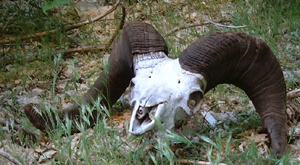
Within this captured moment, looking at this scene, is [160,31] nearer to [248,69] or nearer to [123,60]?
[123,60]

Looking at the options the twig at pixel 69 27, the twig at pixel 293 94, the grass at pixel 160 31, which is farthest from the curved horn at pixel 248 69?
the twig at pixel 69 27

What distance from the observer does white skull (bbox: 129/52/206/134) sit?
325cm

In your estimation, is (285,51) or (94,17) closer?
(285,51)

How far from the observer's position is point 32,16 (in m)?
6.58

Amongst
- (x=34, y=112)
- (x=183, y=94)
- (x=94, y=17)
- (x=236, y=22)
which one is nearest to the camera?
(x=183, y=94)

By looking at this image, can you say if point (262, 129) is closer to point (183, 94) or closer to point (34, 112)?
point (183, 94)

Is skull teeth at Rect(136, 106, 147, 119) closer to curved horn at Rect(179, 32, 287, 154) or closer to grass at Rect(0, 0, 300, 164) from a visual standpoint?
grass at Rect(0, 0, 300, 164)

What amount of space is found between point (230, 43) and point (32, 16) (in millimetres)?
4051

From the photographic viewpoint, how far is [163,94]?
10.8 ft

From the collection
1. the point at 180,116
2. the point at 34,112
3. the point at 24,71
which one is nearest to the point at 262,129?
the point at 180,116

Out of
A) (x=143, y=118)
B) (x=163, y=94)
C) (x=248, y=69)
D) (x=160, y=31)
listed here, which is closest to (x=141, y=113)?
(x=143, y=118)

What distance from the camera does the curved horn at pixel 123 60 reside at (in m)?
3.68

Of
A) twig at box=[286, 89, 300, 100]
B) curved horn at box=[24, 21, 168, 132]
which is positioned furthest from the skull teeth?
twig at box=[286, 89, 300, 100]

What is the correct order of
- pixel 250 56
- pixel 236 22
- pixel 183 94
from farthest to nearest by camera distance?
pixel 236 22 → pixel 250 56 → pixel 183 94
